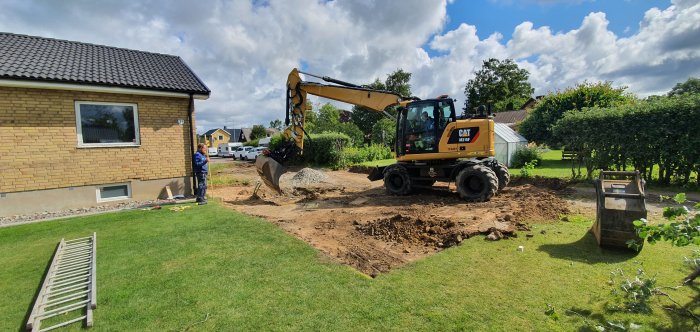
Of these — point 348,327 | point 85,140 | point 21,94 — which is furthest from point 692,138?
point 21,94

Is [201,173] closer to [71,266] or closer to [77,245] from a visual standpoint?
[77,245]

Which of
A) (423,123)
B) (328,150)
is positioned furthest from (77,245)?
(328,150)

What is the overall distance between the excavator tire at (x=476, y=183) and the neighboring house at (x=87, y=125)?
831 centimetres

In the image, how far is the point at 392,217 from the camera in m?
6.96

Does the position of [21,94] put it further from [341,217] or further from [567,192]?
[567,192]

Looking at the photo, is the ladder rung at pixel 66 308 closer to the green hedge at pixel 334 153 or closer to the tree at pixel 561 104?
the green hedge at pixel 334 153

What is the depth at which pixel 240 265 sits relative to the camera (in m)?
4.65

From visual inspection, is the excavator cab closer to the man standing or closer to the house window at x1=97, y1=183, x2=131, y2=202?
the man standing

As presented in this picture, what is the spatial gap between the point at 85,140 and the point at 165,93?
2.42 metres

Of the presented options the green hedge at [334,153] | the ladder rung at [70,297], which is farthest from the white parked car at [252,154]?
the ladder rung at [70,297]

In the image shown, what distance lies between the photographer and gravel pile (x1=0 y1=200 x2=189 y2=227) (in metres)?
7.82

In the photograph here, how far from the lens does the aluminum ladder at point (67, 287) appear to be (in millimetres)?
3371

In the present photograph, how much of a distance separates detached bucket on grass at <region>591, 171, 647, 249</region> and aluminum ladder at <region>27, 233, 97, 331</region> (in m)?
6.39

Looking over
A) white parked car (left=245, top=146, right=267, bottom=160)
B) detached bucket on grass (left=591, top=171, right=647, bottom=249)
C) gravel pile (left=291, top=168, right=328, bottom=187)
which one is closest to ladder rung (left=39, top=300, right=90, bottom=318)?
detached bucket on grass (left=591, top=171, right=647, bottom=249)
